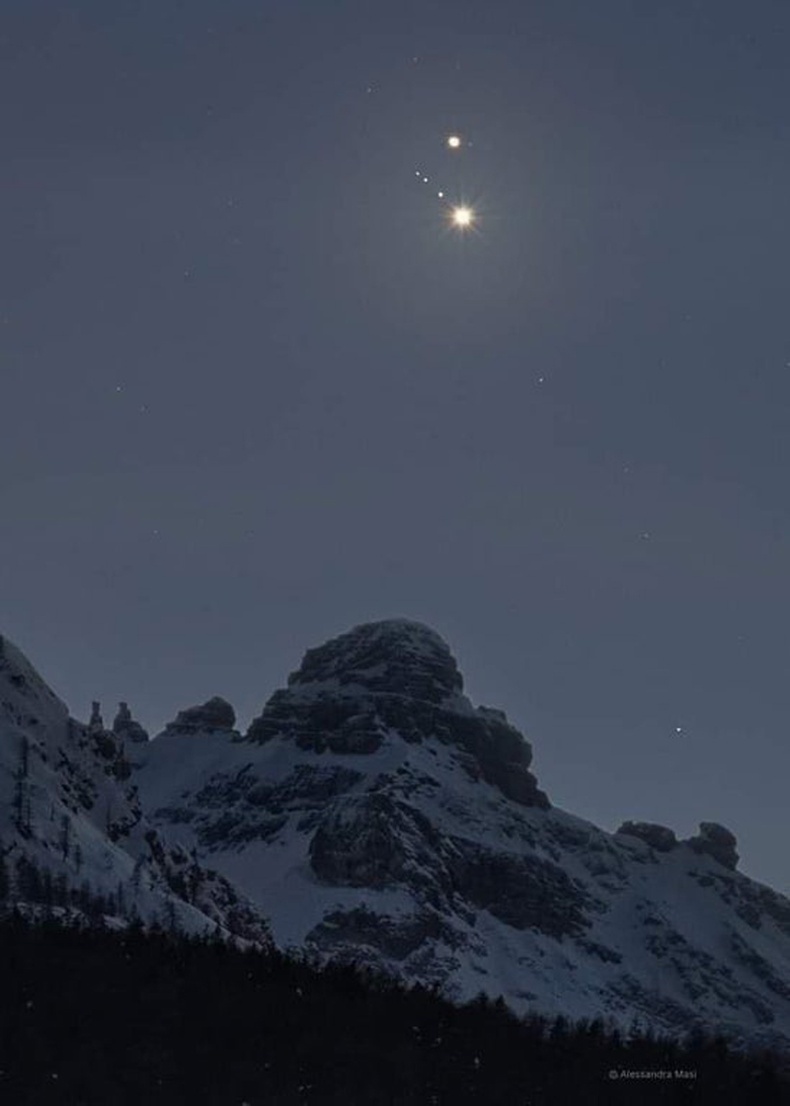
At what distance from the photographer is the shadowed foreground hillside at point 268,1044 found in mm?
144750

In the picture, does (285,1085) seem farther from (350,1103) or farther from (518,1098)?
(518,1098)

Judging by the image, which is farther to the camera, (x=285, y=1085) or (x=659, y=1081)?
(x=659, y=1081)

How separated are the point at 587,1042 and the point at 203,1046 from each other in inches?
1703

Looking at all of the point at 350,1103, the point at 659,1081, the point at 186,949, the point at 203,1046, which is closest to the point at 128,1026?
the point at 203,1046

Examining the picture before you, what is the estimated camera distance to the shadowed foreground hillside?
145 metres

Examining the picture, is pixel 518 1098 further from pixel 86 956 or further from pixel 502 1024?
pixel 86 956

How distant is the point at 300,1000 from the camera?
6683 inches

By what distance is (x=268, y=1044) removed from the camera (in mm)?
155125

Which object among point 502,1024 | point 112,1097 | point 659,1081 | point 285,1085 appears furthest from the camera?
point 502,1024

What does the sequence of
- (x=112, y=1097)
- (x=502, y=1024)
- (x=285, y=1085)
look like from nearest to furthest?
(x=112, y=1097) → (x=285, y=1085) → (x=502, y=1024)

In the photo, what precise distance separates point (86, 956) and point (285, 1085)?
30079mm

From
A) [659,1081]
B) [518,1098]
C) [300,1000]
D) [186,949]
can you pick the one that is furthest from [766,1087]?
[186,949]

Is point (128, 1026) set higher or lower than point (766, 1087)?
lower

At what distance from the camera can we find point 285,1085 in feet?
488
